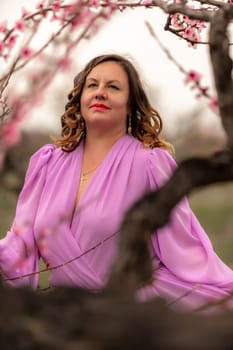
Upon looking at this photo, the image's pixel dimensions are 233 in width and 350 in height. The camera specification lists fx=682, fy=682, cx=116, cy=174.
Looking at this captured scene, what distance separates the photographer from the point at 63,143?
1937 millimetres

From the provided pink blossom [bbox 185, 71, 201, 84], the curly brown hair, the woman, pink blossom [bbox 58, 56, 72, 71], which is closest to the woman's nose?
the woman

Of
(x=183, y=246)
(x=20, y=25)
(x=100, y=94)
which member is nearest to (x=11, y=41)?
(x=20, y=25)

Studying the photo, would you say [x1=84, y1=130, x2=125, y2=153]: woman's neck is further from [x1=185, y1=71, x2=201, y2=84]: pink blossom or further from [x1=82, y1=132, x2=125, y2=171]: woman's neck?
[x1=185, y1=71, x2=201, y2=84]: pink blossom

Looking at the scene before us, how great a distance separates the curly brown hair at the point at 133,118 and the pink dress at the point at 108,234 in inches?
3.7

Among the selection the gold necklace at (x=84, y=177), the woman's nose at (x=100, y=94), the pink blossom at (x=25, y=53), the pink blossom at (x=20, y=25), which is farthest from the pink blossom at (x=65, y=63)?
the gold necklace at (x=84, y=177)

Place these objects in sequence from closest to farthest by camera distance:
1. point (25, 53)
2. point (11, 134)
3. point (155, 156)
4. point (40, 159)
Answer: point (11, 134) < point (25, 53) < point (155, 156) < point (40, 159)

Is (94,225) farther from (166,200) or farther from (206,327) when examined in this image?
(206,327)

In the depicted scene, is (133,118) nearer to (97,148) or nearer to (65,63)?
(97,148)

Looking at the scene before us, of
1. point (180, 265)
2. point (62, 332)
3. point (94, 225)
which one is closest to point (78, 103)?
point (94, 225)

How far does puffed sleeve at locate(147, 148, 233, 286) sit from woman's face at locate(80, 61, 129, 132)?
0.14m

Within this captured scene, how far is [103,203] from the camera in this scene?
173 centimetres

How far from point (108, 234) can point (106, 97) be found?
36 cm

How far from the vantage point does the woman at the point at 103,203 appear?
172 centimetres

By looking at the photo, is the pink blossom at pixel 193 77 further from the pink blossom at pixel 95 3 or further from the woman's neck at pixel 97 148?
the woman's neck at pixel 97 148
